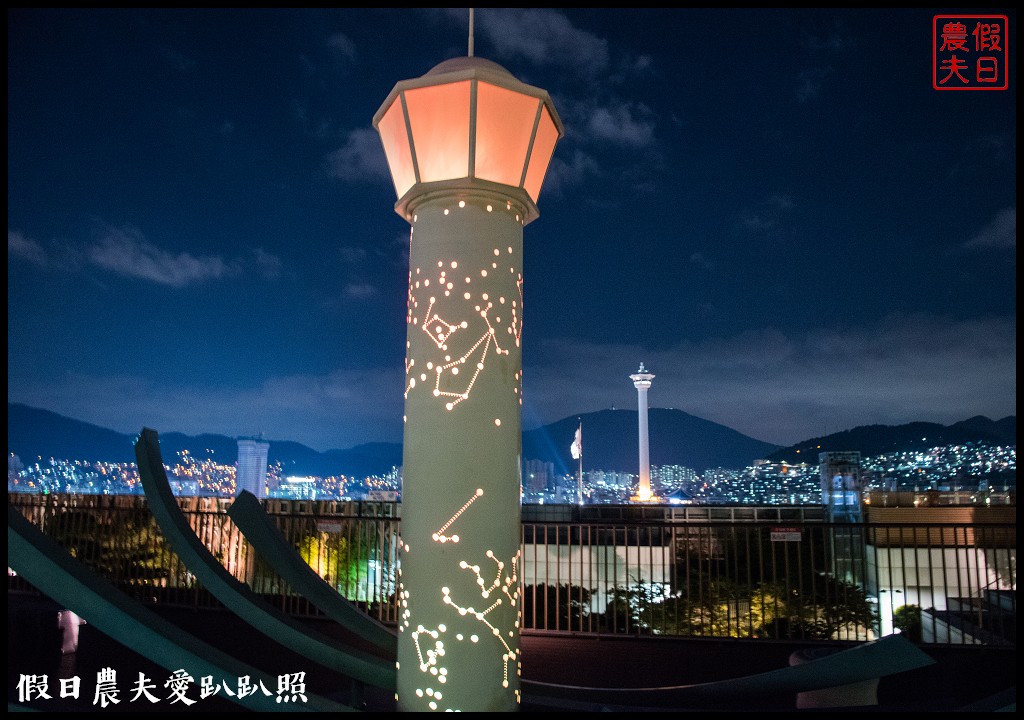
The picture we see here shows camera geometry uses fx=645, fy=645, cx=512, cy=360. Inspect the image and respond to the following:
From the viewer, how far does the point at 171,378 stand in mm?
160875

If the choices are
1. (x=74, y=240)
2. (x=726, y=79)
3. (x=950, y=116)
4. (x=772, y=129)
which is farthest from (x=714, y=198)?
(x=74, y=240)

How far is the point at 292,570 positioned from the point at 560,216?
135934 mm

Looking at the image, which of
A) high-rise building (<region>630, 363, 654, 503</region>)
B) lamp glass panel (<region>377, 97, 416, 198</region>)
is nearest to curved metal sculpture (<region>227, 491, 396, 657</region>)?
lamp glass panel (<region>377, 97, 416, 198</region>)

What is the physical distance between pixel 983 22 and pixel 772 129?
4182 inches

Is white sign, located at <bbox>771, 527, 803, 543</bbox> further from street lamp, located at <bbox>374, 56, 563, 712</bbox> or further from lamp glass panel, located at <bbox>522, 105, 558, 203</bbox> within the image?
lamp glass panel, located at <bbox>522, 105, 558, 203</bbox>

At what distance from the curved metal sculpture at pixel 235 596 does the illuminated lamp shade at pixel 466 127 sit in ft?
9.06

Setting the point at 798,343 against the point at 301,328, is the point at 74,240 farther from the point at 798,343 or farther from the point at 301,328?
the point at 798,343

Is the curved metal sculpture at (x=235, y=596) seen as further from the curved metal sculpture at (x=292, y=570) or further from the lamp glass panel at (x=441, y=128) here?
the lamp glass panel at (x=441, y=128)

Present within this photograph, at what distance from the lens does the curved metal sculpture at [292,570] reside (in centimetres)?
477

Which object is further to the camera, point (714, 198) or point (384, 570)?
point (714, 198)

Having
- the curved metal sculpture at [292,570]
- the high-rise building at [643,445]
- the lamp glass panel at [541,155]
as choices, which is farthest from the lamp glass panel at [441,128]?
the high-rise building at [643,445]

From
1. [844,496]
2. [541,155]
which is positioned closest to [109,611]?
[541,155]

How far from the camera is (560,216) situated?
136500 mm

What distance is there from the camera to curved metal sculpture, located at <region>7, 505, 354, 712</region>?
3381 mm
